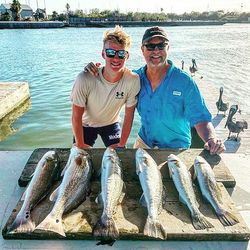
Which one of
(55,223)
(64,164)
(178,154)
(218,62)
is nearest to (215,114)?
(178,154)

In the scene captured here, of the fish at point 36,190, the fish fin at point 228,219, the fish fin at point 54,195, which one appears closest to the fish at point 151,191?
the fish fin at point 228,219

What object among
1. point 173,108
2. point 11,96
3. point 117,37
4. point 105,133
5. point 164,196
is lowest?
point 11,96

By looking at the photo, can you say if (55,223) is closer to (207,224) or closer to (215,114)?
(207,224)

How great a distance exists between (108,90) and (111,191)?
6.66 ft

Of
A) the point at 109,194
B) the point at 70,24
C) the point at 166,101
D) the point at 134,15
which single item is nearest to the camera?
the point at 109,194

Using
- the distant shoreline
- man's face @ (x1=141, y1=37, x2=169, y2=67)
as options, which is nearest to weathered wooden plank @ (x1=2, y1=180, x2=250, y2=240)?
man's face @ (x1=141, y1=37, x2=169, y2=67)

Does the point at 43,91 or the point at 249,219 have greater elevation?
the point at 249,219

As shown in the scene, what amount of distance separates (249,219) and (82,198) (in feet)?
5.34

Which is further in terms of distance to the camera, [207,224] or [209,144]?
[209,144]

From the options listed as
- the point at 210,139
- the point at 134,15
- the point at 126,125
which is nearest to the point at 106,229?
the point at 210,139

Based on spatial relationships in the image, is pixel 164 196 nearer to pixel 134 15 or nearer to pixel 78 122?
pixel 78 122

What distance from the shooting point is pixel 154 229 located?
2805mm

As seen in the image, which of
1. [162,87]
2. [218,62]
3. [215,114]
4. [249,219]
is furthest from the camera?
[218,62]

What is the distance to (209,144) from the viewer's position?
13.6ft
